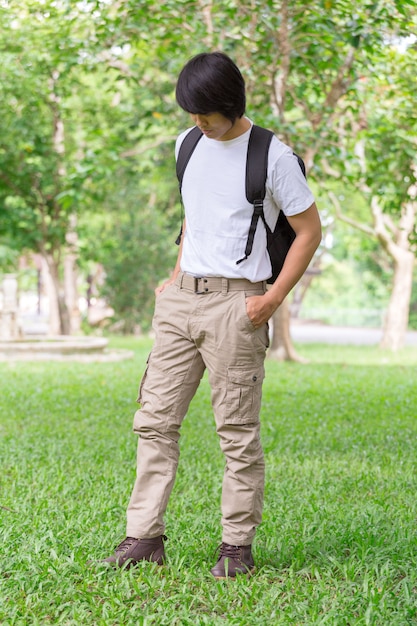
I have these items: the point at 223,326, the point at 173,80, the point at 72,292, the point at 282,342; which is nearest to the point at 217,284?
the point at 223,326

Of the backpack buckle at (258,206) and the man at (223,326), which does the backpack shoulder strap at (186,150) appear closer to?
the man at (223,326)

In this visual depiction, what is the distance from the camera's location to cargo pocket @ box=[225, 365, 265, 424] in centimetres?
321

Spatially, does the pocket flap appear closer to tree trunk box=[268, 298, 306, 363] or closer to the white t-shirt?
the white t-shirt

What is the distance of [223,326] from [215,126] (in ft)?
2.28

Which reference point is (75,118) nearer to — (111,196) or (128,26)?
(111,196)

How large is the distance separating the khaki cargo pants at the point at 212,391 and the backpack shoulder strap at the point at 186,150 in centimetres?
40

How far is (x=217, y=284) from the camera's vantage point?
10.5 feet

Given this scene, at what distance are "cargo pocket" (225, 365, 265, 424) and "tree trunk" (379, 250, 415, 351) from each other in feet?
47.9

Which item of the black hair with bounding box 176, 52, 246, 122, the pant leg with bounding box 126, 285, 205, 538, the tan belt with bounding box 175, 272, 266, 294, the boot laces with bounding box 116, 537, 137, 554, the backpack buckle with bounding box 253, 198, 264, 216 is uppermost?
the black hair with bounding box 176, 52, 246, 122

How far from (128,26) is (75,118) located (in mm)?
11898

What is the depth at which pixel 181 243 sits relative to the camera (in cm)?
347

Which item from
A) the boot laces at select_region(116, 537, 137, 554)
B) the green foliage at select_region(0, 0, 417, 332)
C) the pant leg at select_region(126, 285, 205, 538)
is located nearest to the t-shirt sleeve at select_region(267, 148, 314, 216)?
the pant leg at select_region(126, 285, 205, 538)

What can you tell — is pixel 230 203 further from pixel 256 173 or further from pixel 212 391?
pixel 212 391

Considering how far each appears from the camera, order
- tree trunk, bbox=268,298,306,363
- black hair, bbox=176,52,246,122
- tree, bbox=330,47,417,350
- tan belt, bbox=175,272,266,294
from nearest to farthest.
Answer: black hair, bbox=176,52,246,122 < tan belt, bbox=175,272,266,294 < tree, bbox=330,47,417,350 < tree trunk, bbox=268,298,306,363
